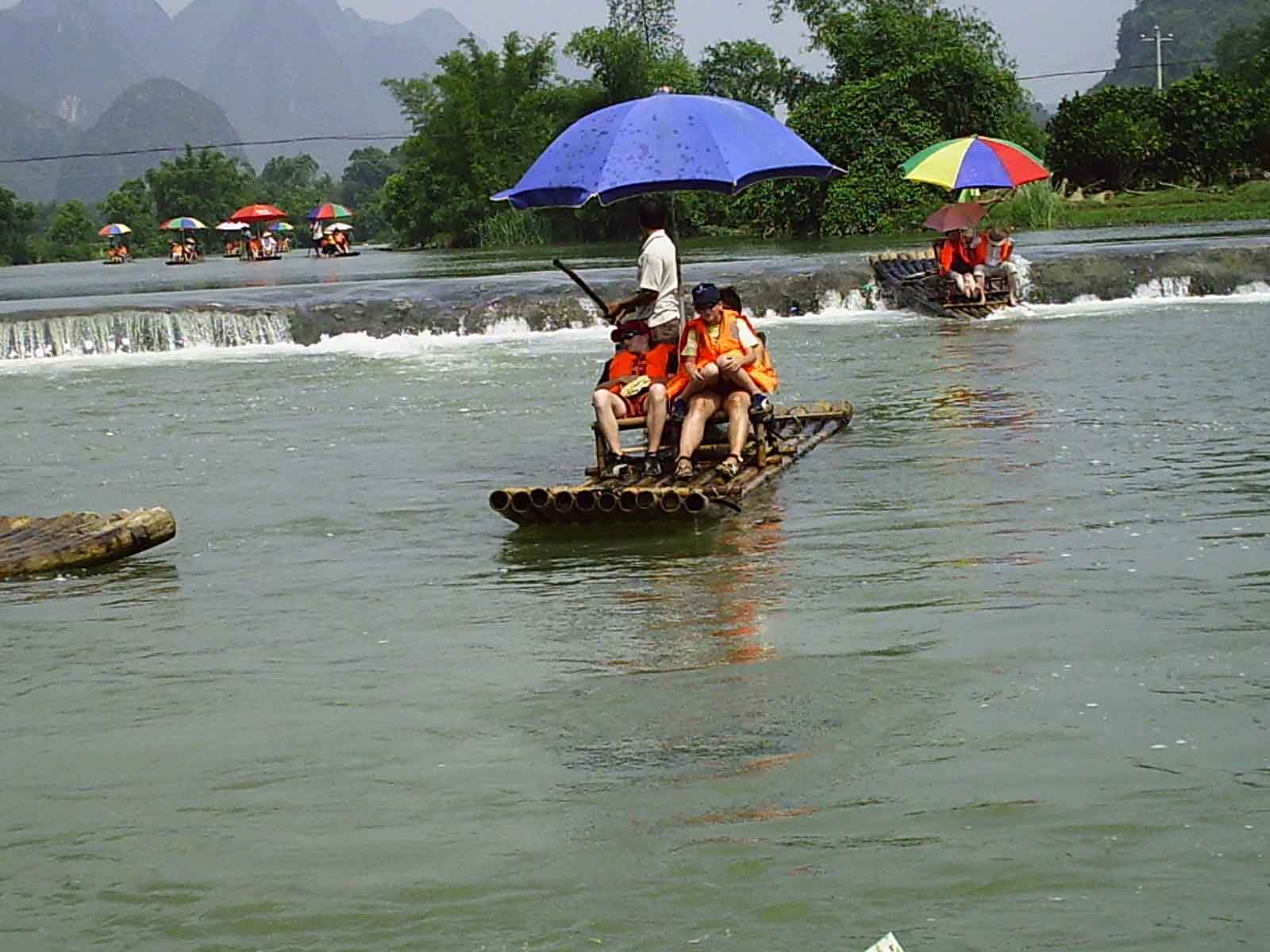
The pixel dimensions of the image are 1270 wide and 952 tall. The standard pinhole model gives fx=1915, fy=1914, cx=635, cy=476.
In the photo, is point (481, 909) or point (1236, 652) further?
point (1236, 652)

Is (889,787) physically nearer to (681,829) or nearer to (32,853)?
(681,829)

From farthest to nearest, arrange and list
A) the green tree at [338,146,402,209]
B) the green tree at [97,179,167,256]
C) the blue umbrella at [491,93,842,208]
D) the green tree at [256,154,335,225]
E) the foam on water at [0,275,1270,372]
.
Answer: the green tree at [338,146,402,209]
the green tree at [256,154,335,225]
the green tree at [97,179,167,256]
the foam on water at [0,275,1270,372]
the blue umbrella at [491,93,842,208]

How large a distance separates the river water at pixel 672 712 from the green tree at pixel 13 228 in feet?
266

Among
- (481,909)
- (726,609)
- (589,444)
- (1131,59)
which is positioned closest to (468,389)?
(589,444)

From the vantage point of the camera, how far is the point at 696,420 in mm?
10094

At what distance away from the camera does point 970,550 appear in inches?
342

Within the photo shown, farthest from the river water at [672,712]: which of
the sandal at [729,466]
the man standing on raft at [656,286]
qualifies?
the man standing on raft at [656,286]

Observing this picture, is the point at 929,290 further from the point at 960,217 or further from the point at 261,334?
the point at 261,334

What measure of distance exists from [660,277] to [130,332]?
1470 centimetres

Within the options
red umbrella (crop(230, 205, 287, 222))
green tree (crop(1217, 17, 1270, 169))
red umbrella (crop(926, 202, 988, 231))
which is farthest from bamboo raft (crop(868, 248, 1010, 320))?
red umbrella (crop(230, 205, 287, 222))

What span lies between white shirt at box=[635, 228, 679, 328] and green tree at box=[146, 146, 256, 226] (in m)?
88.1

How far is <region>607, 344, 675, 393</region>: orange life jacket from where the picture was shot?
34.1 feet

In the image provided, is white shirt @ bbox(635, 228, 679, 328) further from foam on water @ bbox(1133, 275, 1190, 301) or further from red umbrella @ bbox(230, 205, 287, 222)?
red umbrella @ bbox(230, 205, 287, 222)

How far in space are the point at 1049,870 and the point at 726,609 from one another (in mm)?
3149
